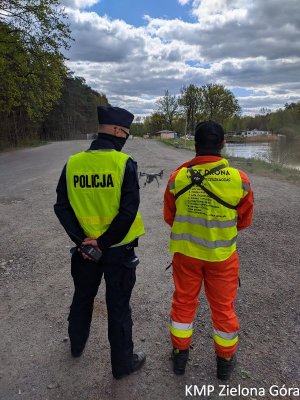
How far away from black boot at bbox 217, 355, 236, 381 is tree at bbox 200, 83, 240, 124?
70.1 meters

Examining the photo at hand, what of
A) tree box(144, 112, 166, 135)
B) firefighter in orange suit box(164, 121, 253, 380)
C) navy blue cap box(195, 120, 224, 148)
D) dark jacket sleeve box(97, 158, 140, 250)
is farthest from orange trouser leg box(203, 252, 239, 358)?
tree box(144, 112, 166, 135)

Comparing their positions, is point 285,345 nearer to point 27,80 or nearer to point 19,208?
point 19,208

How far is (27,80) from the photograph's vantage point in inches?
953

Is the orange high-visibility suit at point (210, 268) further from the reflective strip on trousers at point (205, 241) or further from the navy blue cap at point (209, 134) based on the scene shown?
the navy blue cap at point (209, 134)

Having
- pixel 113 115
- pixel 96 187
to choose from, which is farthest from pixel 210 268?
pixel 113 115

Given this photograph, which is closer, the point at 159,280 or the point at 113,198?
the point at 113,198

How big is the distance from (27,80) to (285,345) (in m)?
24.6

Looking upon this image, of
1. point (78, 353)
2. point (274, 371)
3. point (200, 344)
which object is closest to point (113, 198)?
point (78, 353)

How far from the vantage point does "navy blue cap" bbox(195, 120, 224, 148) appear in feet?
9.47

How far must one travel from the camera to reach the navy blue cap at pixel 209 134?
2887mm

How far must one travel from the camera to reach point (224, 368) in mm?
2916

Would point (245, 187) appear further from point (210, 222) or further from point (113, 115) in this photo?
point (113, 115)

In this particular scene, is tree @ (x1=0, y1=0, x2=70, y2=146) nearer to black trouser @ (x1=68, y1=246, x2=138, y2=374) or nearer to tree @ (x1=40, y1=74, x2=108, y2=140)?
black trouser @ (x1=68, y1=246, x2=138, y2=374)

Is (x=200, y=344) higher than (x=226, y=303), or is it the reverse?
(x=226, y=303)
